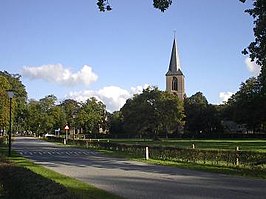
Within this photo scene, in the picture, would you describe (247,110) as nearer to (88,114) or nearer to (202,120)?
(202,120)

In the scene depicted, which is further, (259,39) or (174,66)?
(174,66)

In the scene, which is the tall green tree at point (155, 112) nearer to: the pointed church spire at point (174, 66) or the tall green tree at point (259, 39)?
the pointed church spire at point (174, 66)

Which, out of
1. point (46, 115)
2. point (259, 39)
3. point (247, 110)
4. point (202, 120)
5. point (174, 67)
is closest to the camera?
point (259, 39)

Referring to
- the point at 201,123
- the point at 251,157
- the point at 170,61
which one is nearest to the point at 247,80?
the point at 201,123

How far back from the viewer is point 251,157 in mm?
25766

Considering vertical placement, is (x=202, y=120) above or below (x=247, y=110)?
below

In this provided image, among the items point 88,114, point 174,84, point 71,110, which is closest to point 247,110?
point 88,114

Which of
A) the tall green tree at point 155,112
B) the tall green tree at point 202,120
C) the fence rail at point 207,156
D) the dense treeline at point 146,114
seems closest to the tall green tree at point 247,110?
the dense treeline at point 146,114

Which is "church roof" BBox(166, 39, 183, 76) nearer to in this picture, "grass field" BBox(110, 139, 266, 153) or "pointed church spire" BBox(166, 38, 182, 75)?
"pointed church spire" BBox(166, 38, 182, 75)

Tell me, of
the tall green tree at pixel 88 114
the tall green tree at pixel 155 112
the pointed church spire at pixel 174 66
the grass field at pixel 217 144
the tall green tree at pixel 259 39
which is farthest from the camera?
the pointed church spire at pixel 174 66

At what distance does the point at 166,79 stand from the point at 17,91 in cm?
5021

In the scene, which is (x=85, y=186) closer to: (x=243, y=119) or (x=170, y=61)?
(x=243, y=119)

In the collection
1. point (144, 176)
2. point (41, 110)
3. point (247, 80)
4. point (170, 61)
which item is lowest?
point (144, 176)

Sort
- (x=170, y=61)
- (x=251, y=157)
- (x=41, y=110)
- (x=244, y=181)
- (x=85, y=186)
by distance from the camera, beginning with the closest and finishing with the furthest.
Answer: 1. (x=85, y=186)
2. (x=244, y=181)
3. (x=251, y=157)
4. (x=41, y=110)
5. (x=170, y=61)
